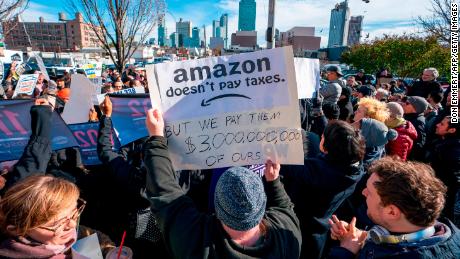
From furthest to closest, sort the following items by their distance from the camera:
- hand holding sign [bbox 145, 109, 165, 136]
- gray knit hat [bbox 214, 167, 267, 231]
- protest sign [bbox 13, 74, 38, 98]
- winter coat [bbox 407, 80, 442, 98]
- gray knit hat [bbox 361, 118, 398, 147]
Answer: protest sign [bbox 13, 74, 38, 98], winter coat [bbox 407, 80, 442, 98], gray knit hat [bbox 361, 118, 398, 147], hand holding sign [bbox 145, 109, 165, 136], gray knit hat [bbox 214, 167, 267, 231]

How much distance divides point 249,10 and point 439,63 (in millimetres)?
139601

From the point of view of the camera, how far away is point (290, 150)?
1.83m

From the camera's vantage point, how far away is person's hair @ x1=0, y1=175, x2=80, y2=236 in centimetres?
130

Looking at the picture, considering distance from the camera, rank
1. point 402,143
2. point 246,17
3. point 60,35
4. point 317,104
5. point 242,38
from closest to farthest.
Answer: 1. point 402,143
2. point 317,104
3. point 242,38
4. point 60,35
5. point 246,17

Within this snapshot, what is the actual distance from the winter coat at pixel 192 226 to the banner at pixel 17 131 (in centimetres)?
195

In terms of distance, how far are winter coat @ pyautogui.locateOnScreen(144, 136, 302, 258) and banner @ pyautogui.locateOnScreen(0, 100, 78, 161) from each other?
195 cm

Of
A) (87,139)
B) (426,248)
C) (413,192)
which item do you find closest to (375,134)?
(413,192)

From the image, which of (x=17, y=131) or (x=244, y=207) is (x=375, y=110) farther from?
(x=17, y=131)

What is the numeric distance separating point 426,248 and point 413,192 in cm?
26

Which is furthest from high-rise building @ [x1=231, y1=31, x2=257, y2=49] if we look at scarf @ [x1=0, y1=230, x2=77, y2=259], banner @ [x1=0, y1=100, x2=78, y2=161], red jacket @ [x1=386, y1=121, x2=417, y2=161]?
scarf @ [x1=0, y1=230, x2=77, y2=259]

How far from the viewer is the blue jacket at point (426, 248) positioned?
1.33 meters

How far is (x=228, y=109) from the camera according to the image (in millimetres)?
1886

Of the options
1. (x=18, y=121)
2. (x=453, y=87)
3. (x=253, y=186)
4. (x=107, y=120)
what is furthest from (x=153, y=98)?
(x=453, y=87)

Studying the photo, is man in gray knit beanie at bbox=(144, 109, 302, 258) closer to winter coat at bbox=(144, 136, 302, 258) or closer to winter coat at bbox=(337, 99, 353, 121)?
winter coat at bbox=(144, 136, 302, 258)
